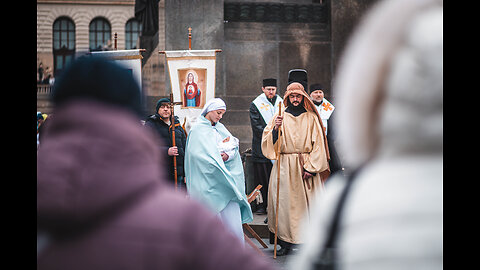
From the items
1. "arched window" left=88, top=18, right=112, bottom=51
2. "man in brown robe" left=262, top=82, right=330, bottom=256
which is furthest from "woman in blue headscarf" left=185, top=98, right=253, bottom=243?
"arched window" left=88, top=18, right=112, bottom=51

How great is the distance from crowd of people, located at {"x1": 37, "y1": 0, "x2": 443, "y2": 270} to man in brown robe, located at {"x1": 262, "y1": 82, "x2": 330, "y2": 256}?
652cm

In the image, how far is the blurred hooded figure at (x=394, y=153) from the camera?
1348 millimetres

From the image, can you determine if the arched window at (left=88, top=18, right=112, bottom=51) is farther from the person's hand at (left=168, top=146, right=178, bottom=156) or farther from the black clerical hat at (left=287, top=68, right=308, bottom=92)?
the person's hand at (left=168, top=146, right=178, bottom=156)

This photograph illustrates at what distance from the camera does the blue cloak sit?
7.65m

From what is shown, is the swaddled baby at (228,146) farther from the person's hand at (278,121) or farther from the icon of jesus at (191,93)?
the icon of jesus at (191,93)

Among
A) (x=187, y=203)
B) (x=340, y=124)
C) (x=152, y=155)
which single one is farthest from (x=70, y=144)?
(x=340, y=124)

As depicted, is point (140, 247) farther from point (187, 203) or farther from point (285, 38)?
point (285, 38)

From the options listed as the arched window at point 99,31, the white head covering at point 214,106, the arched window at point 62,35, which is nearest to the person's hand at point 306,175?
the white head covering at point 214,106

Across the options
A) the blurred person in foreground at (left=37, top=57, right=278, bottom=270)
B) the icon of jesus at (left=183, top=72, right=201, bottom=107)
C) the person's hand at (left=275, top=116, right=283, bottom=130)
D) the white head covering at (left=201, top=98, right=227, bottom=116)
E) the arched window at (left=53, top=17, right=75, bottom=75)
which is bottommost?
the blurred person in foreground at (left=37, top=57, right=278, bottom=270)

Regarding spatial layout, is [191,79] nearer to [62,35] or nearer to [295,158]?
[295,158]

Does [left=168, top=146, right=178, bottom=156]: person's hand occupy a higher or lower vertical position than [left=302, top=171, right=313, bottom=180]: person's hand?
higher

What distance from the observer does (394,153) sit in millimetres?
1416

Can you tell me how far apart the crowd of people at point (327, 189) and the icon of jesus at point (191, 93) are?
936 cm

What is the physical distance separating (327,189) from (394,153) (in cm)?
29
